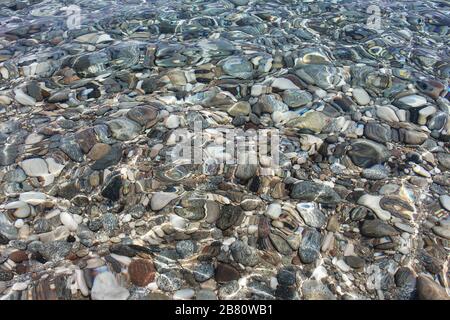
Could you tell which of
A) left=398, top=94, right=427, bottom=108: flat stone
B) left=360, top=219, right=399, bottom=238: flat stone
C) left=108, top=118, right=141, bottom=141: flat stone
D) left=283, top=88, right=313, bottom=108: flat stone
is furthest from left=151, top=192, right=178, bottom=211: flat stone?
left=398, top=94, right=427, bottom=108: flat stone

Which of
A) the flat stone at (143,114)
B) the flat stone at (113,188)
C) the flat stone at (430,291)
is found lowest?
the flat stone at (430,291)

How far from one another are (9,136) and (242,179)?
250 centimetres

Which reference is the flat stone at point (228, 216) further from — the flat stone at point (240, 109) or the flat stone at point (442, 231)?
the flat stone at point (442, 231)

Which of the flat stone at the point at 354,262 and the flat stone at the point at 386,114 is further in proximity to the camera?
the flat stone at the point at 386,114

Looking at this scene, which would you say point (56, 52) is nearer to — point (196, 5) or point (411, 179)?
point (196, 5)

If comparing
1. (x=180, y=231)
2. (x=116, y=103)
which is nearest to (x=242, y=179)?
(x=180, y=231)

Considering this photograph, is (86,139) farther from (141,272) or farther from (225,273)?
(225,273)

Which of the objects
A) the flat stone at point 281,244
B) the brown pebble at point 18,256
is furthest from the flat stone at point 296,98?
the brown pebble at point 18,256

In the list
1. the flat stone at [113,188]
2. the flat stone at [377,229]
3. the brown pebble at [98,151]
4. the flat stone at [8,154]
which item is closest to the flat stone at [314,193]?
the flat stone at [377,229]

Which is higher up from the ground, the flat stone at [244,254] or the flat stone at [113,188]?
the flat stone at [113,188]

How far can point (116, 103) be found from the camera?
4379mm

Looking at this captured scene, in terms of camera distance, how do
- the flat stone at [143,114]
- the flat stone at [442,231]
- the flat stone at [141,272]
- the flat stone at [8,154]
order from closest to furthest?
the flat stone at [141,272], the flat stone at [442,231], the flat stone at [8,154], the flat stone at [143,114]

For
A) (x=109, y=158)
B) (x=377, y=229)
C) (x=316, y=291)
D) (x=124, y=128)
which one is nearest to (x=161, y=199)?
(x=109, y=158)

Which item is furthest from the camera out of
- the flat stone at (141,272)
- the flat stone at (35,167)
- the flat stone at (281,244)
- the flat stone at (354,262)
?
the flat stone at (35,167)
